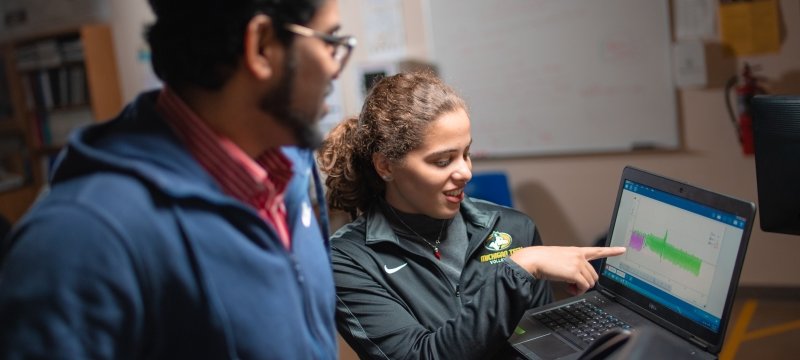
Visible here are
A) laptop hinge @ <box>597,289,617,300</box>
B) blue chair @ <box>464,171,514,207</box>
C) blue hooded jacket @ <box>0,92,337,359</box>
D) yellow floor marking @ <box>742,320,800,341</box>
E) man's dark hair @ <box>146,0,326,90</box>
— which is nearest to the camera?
blue hooded jacket @ <box>0,92,337,359</box>

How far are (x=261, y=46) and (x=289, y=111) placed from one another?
0.27ft

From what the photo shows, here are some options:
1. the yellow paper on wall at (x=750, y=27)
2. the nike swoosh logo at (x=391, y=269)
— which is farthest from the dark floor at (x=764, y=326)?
the nike swoosh logo at (x=391, y=269)

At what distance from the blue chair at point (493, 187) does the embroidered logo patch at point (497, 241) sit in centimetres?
194

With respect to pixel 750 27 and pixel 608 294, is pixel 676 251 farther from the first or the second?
pixel 750 27

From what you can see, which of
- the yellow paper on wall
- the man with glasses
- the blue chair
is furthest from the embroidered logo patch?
the yellow paper on wall

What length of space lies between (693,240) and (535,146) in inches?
102

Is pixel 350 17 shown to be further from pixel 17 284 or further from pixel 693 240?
pixel 17 284

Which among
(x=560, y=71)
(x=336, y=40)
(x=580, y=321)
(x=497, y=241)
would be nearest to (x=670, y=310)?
(x=580, y=321)

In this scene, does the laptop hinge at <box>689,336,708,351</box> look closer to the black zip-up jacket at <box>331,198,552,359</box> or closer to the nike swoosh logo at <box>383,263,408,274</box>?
the black zip-up jacket at <box>331,198,552,359</box>

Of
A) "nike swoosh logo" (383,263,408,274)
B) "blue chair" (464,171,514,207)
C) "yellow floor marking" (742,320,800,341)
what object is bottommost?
"yellow floor marking" (742,320,800,341)

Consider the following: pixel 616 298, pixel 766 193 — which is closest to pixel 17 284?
pixel 616 298

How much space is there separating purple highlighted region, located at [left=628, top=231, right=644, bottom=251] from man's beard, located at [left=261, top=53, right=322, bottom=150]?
70 cm

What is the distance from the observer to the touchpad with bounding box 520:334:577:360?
3.89 ft

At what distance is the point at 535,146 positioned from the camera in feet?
12.1
